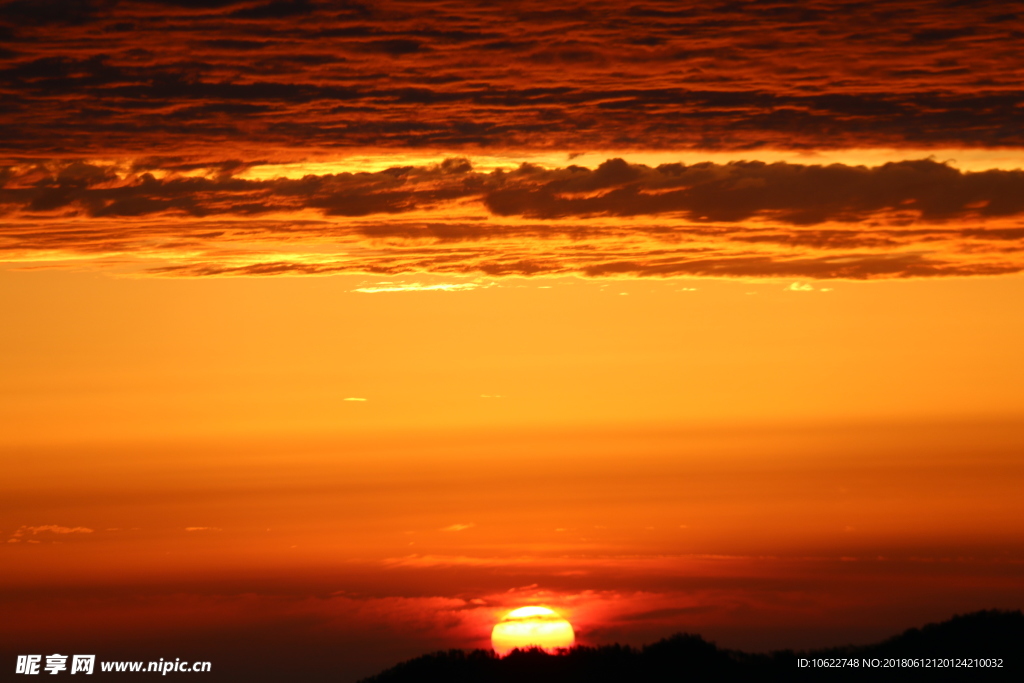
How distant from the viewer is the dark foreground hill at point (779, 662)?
28141 millimetres

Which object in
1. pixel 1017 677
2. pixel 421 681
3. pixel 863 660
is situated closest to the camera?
pixel 1017 677

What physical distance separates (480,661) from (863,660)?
8.10 metres

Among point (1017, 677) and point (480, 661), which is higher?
point (480, 661)

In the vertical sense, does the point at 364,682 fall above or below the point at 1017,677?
above

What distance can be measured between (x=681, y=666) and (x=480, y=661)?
14.7ft

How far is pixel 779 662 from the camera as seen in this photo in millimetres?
29484

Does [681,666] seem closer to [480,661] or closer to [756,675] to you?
[756,675]

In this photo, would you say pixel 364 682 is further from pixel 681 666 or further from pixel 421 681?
pixel 681 666

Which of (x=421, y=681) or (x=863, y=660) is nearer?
(x=863, y=660)

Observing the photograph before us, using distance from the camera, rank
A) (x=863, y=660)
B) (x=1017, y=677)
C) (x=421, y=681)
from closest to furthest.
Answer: (x=1017, y=677) → (x=863, y=660) → (x=421, y=681)

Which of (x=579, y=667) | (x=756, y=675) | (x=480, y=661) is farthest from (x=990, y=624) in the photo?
(x=480, y=661)

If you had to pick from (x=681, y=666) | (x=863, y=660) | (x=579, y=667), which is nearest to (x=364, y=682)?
(x=579, y=667)

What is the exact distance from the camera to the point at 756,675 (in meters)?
28.8

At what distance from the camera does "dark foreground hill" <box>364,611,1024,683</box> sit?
28141 millimetres
